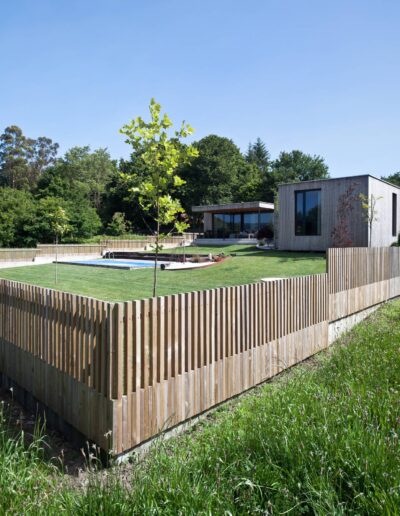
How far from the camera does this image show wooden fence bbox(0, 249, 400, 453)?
3.45m

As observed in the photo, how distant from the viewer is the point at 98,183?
65.4m

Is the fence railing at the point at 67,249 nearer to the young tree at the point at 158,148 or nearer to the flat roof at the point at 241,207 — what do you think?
the flat roof at the point at 241,207

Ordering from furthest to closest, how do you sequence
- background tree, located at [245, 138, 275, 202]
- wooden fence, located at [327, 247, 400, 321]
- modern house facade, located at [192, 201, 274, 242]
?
background tree, located at [245, 138, 275, 202] → modern house facade, located at [192, 201, 274, 242] → wooden fence, located at [327, 247, 400, 321]

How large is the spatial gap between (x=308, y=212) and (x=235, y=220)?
14349mm

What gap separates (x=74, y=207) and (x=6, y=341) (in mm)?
34896

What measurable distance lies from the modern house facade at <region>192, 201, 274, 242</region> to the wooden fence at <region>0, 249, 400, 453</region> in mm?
27931

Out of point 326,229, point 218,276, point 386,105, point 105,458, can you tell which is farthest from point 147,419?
point 326,229

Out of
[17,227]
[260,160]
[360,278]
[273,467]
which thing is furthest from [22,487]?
[260,160]

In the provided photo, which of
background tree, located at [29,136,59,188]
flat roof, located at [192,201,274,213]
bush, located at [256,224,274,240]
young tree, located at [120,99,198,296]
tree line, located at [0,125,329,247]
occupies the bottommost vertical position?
bush, located at [256,224,274,240]

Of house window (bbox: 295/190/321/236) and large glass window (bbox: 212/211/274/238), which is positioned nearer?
house window (bbox: 295/190/321/236)

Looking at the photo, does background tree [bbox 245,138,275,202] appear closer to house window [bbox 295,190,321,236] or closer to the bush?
the bush

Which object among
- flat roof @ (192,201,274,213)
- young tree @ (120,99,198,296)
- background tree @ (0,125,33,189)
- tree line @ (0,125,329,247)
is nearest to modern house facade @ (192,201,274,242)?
flat roof @ (192,201,274,213)

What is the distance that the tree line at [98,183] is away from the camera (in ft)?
115

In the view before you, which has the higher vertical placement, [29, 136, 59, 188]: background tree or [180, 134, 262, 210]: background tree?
[29, 136, 59, 188]: background tree
